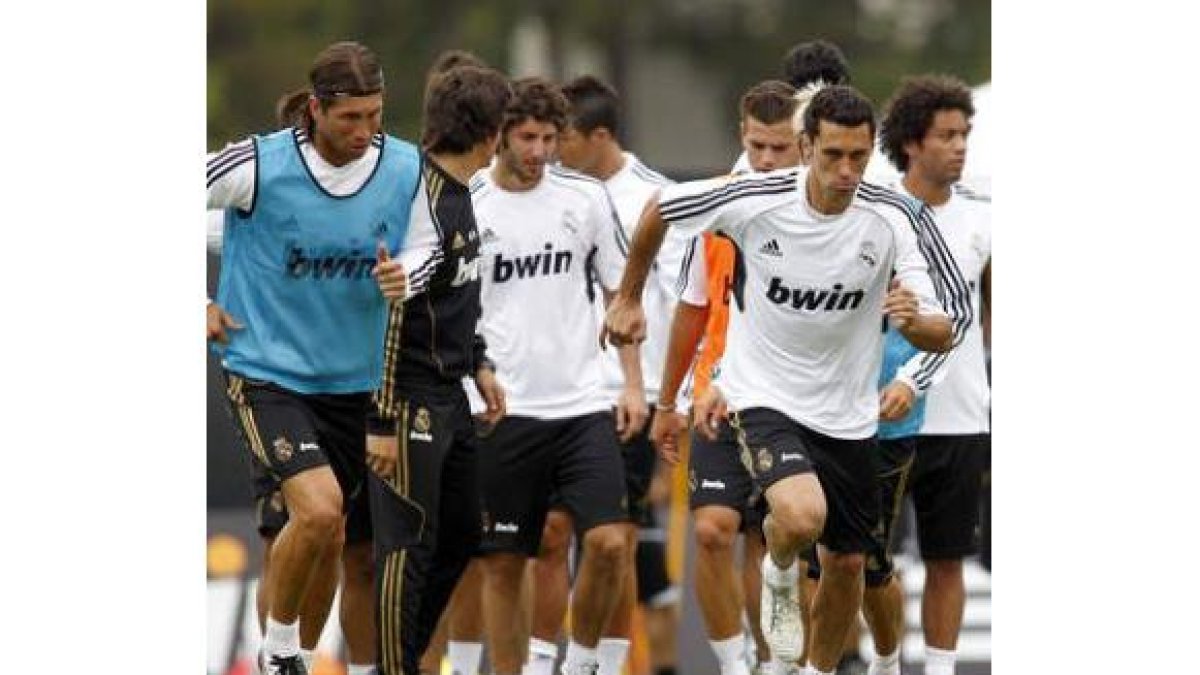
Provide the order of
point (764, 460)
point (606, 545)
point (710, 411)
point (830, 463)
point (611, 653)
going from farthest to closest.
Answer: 1. point (611, 653)
2. point (606, 545)
3. point (710, 411)
4. point (830, 463)
5. point (764, 460)

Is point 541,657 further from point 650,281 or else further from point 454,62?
point 454,62

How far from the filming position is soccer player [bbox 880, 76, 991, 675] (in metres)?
13.8

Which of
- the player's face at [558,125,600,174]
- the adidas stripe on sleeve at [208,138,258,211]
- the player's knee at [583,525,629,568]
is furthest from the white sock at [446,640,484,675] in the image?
the adidas stripe on sleeve at [208,138,258,211]

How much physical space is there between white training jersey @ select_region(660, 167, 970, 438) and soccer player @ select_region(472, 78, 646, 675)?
53.5 inches

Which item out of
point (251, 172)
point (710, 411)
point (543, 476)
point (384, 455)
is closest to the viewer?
point (251, 172)

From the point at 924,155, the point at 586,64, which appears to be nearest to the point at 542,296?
the point at 924,155

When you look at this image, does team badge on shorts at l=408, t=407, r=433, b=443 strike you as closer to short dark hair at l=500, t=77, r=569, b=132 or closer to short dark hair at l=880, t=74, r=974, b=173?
short dark hair at l=500, t=77, r=569, b=132

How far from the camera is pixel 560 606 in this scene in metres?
13.9

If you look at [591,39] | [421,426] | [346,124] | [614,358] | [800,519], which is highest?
[591,39]

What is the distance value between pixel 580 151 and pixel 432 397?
2.94 m

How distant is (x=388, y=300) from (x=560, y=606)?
2411 millimetres

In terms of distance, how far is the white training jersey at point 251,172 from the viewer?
1179 centimetres

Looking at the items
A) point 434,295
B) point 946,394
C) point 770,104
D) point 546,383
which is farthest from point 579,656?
point 770,104

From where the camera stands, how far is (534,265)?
13.9 meters
